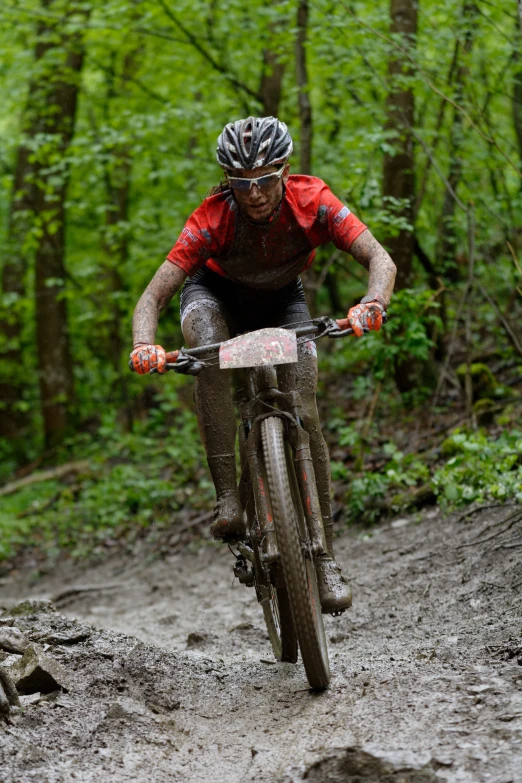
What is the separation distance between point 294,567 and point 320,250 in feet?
29.7

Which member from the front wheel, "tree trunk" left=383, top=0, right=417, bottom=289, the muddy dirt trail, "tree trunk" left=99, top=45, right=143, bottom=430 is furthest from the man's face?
Answer: "tree trunk" left=99, top=45, right=143, bottom=430

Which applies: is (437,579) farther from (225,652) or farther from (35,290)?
(35,290)

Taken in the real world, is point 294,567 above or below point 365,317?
below

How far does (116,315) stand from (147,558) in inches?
245

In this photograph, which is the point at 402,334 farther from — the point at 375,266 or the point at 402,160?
the point at 375,266

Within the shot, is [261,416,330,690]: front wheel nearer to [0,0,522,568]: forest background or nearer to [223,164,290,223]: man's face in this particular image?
[223,164,290,223]: man's face

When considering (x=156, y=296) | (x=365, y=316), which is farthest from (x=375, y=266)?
(x=156, y=296)

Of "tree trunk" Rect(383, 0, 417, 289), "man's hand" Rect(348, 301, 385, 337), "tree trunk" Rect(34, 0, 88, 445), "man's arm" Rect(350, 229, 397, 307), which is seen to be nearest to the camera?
"man's hand" Rect(348, 301, 385, 337)

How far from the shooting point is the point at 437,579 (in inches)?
212

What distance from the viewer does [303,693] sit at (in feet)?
11.9

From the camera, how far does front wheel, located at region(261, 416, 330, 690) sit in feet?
11.0

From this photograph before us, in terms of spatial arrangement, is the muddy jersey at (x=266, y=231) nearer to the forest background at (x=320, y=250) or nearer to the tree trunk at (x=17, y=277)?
the forest background at (x=320, y=250)

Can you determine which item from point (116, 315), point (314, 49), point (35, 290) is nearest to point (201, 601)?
point (314, 49)

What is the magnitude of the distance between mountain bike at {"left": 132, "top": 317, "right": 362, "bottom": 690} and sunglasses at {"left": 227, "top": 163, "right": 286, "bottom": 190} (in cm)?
66
